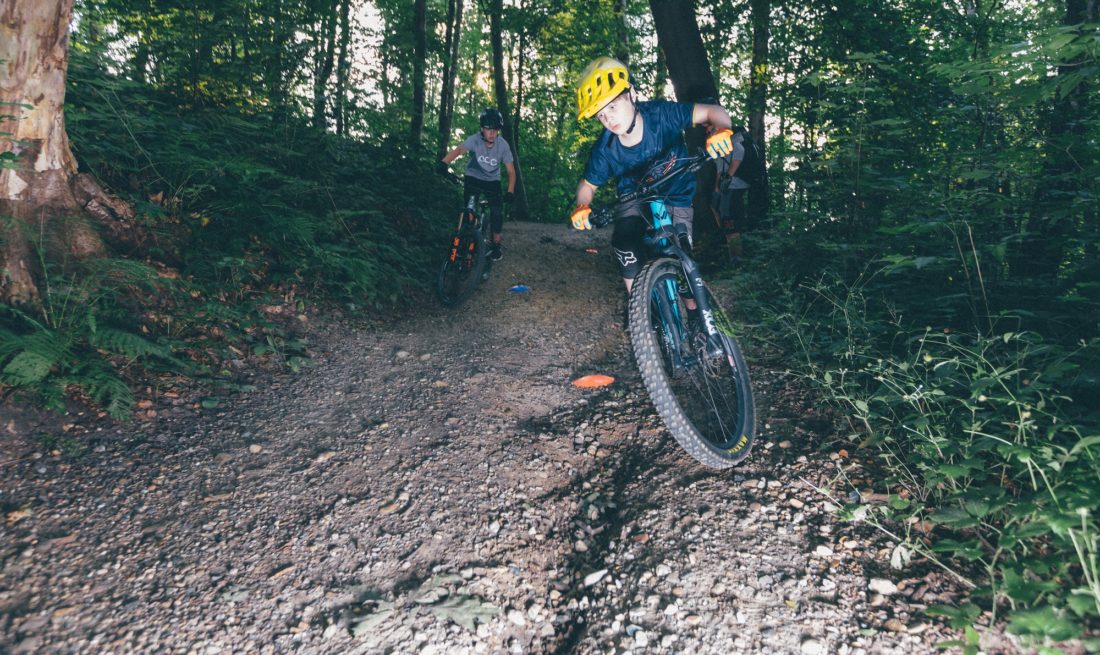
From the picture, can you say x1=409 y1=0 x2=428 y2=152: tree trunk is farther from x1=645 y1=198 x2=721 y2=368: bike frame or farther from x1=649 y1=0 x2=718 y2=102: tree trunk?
x1=645 y1=198 x2=721 y2=368: bike frame

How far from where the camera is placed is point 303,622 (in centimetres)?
221

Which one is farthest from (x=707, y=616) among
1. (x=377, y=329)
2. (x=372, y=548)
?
(x=377, y=329)

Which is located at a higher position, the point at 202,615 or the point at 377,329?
the point at 377,329

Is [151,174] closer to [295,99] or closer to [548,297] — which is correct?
[295,99]

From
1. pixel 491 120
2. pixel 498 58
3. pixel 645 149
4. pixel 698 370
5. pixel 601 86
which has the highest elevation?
pixel 498 58

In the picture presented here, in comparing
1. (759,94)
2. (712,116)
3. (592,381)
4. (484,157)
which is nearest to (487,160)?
(484,157)

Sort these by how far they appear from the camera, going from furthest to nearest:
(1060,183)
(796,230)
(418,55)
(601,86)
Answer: (418,55) < (796,230) < (1060,183) < (601,86)

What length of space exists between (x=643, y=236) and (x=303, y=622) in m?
2.82

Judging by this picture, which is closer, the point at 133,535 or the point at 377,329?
the point at 133,535

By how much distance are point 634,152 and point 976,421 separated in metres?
2.39

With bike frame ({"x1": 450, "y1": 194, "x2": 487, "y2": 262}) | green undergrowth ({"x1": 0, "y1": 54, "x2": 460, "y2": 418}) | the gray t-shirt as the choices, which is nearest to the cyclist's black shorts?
green undergrowth ({"x1": 0, "y1": 54, "x2": 460, "y2": 418})

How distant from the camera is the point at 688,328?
3.60 meters

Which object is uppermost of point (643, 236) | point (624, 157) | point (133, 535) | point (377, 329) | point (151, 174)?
point (151, 174)

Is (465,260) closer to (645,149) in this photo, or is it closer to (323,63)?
(645,149)
